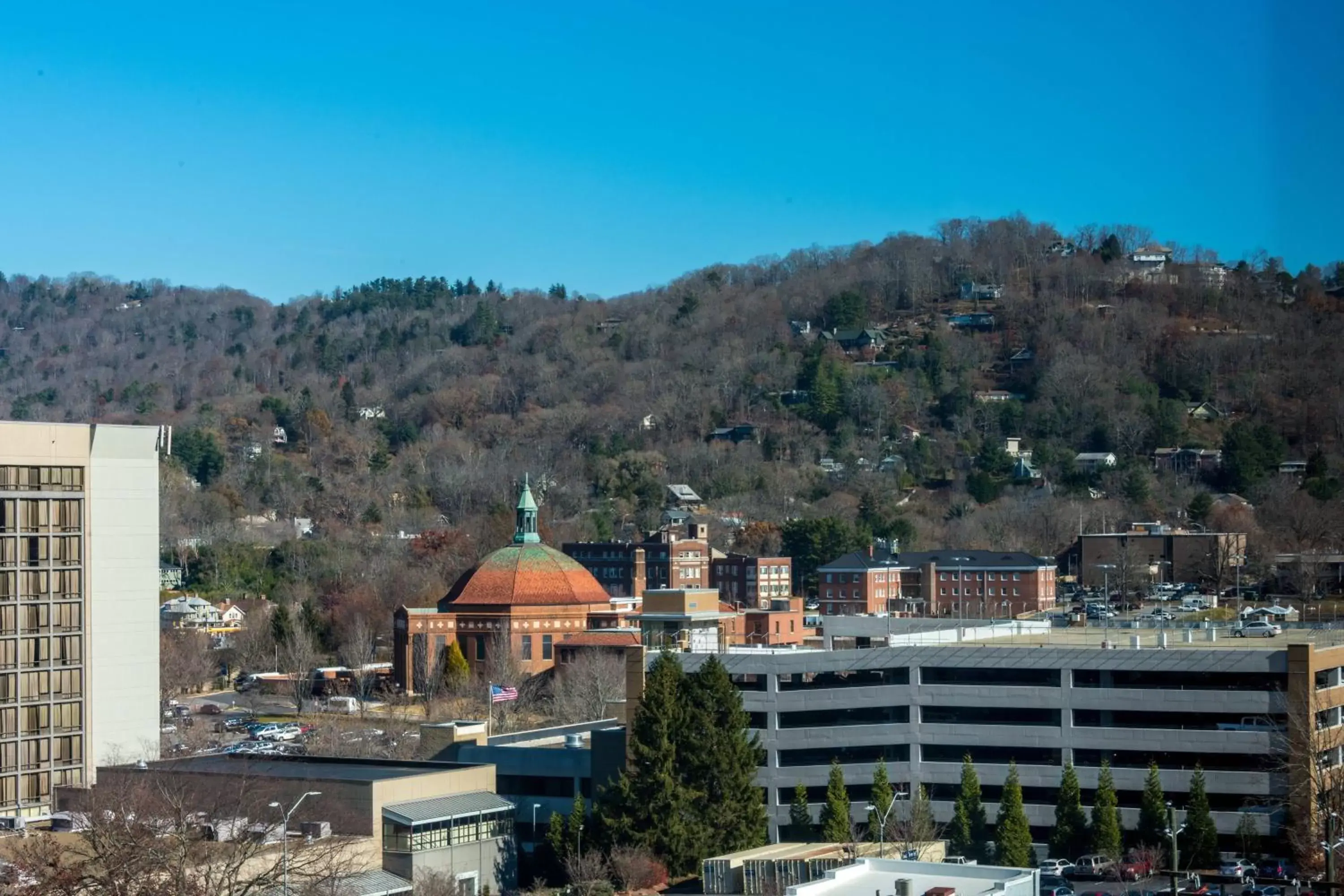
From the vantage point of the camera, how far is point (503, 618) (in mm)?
81625

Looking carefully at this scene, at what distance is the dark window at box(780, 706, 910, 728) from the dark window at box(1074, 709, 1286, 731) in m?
4.19

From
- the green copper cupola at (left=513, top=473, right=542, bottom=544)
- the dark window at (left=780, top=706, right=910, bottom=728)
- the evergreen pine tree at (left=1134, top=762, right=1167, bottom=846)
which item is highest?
the green copper cupola at (left=513, top=473, right=542, bottom=544)

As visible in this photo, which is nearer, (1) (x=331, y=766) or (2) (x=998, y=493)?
(1) (x=331, y=766)

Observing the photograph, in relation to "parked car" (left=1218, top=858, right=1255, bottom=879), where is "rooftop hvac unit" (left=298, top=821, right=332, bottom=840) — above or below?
above

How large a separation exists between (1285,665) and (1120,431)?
10871 centimetres

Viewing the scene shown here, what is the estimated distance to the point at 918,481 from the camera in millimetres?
144375

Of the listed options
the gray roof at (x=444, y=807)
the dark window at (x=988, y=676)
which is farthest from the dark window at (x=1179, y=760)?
the gray roof at (x=444, y=807)

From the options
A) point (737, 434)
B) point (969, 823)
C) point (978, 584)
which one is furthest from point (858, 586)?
point (737, 434)

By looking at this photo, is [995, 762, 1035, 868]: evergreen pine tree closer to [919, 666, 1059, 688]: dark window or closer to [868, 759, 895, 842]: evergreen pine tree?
[868, 759, 895, 842]: evergreen pine tree

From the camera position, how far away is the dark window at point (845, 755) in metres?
46.4

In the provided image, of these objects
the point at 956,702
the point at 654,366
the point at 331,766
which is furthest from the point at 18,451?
the point at 654,366

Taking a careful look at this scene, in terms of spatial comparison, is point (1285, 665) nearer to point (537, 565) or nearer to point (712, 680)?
point (712, 680)

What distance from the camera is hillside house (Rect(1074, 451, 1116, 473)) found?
141250 mm

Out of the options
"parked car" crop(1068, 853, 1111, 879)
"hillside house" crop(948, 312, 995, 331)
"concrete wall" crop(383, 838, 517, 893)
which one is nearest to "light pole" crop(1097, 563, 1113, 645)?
"parked car" crop(1068, 853, 1111, 879)
